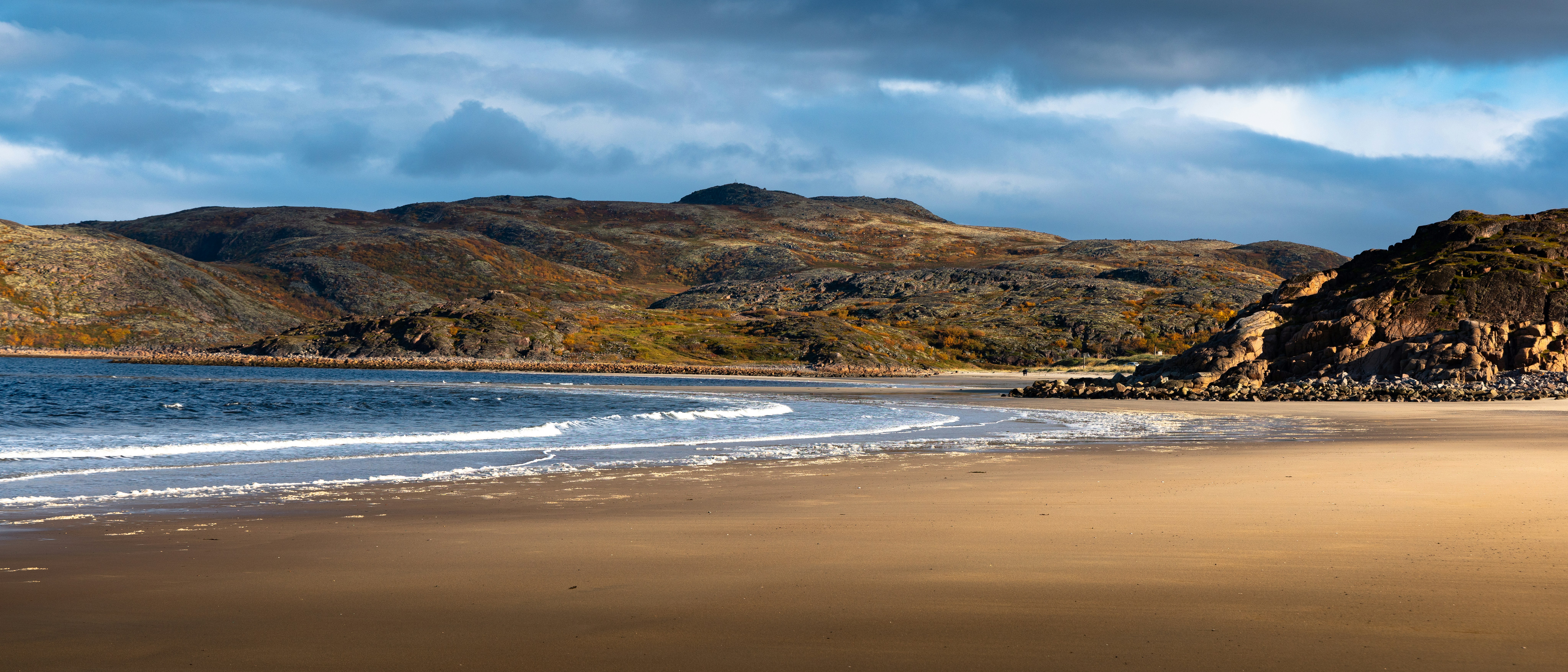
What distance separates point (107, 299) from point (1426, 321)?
18366cm

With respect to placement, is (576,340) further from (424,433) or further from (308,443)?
(308,443)

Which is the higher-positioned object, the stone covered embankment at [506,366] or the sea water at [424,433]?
the sea water at [424,433]

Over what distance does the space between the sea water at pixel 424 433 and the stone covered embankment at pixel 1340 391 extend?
11.1 meters

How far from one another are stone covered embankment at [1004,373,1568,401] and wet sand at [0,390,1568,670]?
118 feet

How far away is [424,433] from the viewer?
26.4 m

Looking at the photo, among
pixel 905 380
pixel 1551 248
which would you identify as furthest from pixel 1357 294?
pixel 905 380

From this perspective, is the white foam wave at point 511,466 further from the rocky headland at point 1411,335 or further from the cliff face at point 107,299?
the cliff face at point 107,299

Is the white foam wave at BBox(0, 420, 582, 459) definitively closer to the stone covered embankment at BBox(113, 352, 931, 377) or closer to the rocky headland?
the rocky headland

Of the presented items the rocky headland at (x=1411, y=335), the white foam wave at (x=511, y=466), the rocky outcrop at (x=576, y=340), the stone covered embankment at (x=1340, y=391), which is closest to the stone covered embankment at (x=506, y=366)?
the rocky outcrop at (x=576, y=340)

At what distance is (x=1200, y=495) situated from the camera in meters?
12.3

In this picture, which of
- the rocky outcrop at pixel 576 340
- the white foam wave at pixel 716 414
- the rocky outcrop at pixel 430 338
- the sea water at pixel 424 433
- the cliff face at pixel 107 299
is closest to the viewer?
the sea water at pixel 424 433

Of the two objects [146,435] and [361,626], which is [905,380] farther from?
[361,626]

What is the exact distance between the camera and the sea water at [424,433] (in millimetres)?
16094

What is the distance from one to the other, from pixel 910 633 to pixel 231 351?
14954 cm
